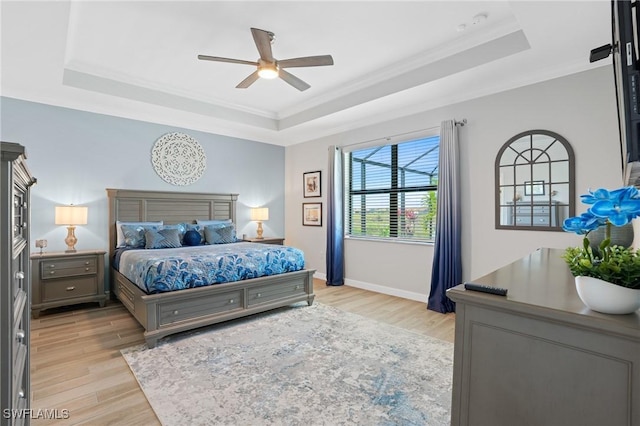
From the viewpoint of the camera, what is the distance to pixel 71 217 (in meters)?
3.78

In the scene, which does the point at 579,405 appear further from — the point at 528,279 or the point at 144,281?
the point at 144,281

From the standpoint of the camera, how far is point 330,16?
109 inches

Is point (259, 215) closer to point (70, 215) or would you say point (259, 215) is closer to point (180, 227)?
point (180, 227)

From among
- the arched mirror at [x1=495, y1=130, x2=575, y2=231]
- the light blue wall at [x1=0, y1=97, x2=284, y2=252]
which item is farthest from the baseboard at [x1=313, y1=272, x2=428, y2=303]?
the light blue wall at [x1=0, y1=97, x2=284, y2=252]

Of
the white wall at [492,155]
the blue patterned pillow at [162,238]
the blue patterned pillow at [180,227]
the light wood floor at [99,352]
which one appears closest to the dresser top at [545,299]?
the light wood floor at [99,352]

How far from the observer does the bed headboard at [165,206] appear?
14.4 feet

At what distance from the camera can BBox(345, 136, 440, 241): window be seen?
171 inches

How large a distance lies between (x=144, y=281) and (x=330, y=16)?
2.93 meters

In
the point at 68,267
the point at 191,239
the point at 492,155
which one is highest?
the point at 492,155

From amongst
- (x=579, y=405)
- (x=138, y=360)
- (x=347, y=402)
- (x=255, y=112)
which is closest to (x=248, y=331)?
(x=138, y=360)

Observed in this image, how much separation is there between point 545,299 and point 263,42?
2.64m

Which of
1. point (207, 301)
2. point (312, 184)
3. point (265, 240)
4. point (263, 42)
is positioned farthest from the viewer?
point (312, 184)

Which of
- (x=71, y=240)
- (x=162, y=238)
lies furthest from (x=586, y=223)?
(x=71, y=240)

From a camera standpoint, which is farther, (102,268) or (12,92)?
(102,268)
